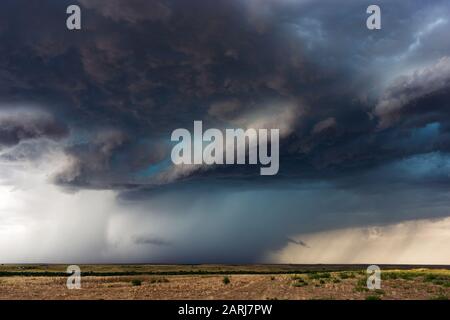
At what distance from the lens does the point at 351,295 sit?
43.1 metres

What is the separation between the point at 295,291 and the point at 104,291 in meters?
18.7
